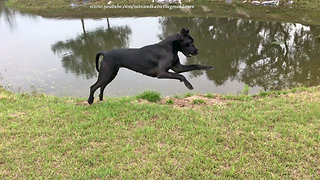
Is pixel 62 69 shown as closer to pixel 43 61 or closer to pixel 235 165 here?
pixel 43 61

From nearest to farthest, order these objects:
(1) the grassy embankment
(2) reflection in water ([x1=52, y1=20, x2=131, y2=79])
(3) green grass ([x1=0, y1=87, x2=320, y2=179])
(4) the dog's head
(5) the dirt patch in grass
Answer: (3) green grass ([x1=0, y1=87, x2=320, y2=179])
(4) the dog's head
(5) the dirt patch in grass
(2) reflection in water ([x1=52, y1=20, x2=131, y2=79])
(1) the grassy embankment

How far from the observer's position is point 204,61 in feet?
39.6

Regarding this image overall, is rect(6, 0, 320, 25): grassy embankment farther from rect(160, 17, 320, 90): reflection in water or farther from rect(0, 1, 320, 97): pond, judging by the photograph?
rect(160, 17, 320, 90): reflection in water

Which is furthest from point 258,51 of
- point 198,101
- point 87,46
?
point 87,46

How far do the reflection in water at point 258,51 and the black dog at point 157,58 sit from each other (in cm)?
501

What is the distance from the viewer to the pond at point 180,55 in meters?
10.2

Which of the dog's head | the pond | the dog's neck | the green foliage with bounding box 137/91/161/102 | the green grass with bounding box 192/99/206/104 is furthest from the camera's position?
the pond

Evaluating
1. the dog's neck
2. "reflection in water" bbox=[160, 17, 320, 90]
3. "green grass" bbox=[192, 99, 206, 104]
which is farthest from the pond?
the dog's neck

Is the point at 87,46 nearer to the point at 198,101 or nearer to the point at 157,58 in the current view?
the point at 198,101

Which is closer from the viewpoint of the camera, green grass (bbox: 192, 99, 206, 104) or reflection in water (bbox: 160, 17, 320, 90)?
green grass (bbox: 192, 99, 206, 104)

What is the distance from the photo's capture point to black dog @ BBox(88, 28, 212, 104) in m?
5.42

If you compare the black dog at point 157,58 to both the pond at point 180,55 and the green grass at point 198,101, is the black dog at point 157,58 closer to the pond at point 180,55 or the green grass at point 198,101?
the green grass at point 198,101

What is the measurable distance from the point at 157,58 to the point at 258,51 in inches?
361

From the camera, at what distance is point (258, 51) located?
1321 centimetres
